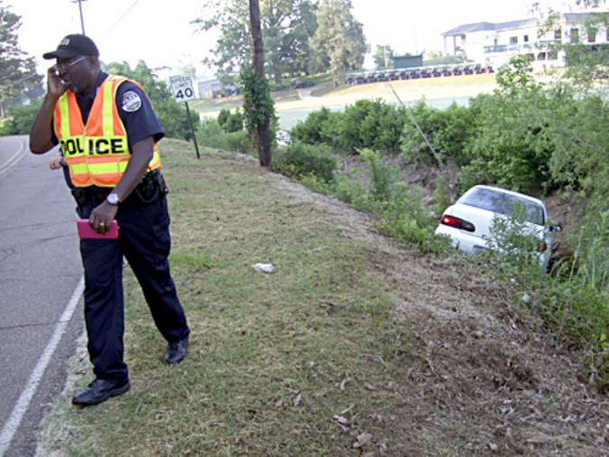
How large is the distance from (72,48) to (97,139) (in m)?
0.53

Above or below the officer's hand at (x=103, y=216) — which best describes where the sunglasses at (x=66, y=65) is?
above

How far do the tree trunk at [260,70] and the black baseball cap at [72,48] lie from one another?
12719 millimetres

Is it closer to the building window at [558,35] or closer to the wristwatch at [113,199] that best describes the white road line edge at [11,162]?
the building window at [558,35]

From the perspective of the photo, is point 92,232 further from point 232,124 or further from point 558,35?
point 232,124

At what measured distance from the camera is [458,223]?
35.3 ft

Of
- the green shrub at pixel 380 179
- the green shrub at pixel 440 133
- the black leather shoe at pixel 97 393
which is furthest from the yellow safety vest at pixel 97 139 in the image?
the green shrub at pixel 440 133

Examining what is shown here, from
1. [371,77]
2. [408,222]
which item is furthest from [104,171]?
[371,77]

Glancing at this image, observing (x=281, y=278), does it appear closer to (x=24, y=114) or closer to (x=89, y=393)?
(x=89, y=393)

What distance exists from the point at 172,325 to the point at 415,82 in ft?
185

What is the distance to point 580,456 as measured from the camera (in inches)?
147

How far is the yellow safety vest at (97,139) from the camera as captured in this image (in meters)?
3.52

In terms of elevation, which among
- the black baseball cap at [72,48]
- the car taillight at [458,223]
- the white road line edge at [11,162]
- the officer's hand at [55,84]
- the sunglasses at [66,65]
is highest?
the black baseball cap at [72,48]

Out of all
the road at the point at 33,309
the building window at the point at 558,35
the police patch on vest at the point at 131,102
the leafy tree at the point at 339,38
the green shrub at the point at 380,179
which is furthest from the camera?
the leafy tree at the point at 339,38

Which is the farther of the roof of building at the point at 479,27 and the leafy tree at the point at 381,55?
the leafy tree at the point at 381,55
